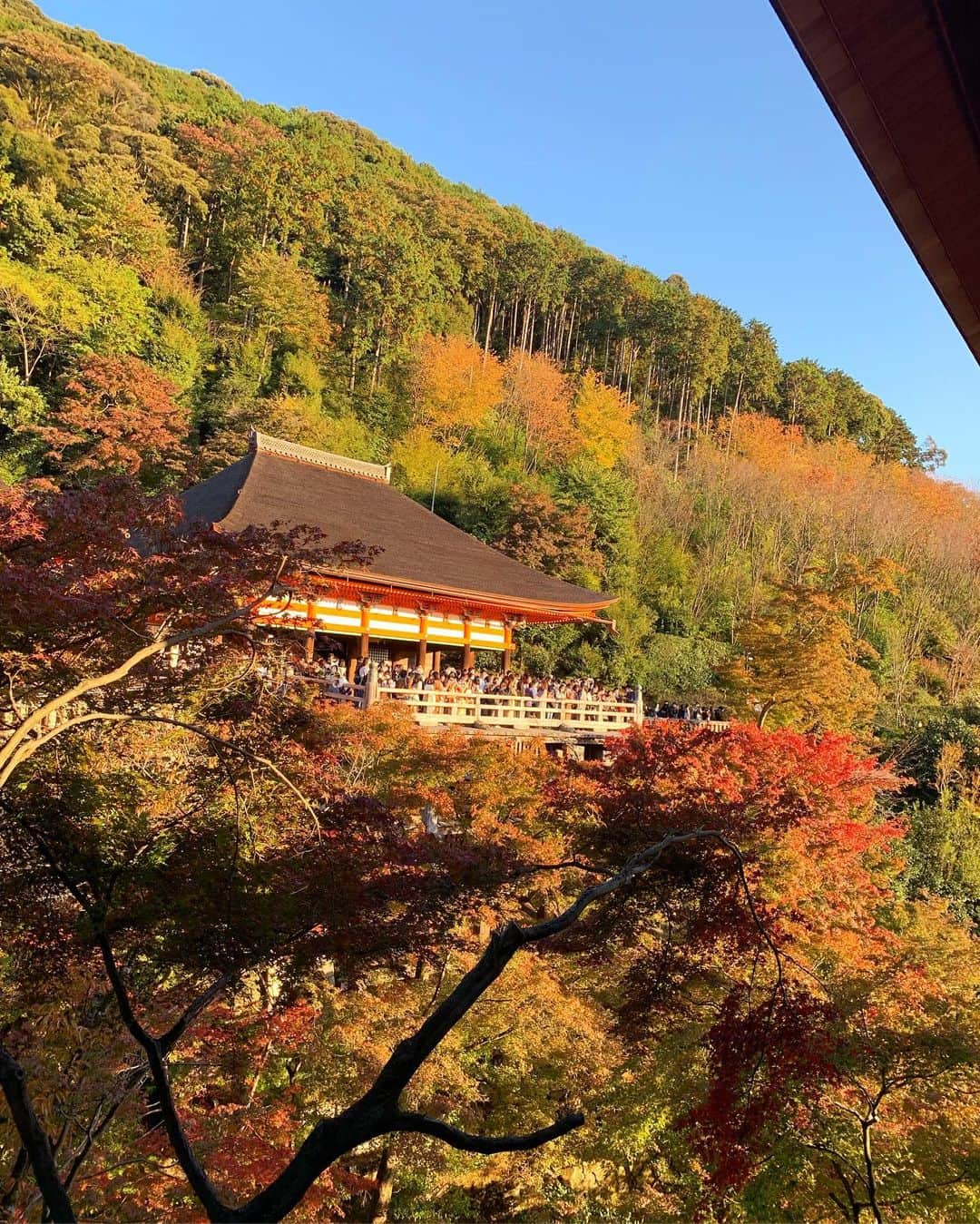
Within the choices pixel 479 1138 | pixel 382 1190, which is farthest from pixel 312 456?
pixel 479 1138

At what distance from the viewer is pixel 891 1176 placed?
5.15 meters

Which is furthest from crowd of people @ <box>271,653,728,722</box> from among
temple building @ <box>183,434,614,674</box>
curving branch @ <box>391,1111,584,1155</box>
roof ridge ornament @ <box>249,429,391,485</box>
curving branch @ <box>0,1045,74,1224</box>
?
curving branch @ <box>391,1111,584,1155</box>

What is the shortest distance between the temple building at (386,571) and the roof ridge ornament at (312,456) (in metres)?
0.02

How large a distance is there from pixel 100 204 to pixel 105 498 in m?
22.2

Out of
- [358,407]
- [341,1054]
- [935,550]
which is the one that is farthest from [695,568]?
[341,1054]

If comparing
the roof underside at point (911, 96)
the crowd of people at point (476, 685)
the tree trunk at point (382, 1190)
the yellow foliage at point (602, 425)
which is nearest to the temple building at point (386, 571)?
the crowd of people at point (476, 685)

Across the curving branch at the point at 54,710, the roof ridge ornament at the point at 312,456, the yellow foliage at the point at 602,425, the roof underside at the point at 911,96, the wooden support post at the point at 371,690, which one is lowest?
the wooden support post at the point at 371,690

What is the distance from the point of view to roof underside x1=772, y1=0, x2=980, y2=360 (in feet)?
2.82

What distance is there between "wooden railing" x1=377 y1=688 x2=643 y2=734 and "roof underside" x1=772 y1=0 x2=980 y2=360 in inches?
362

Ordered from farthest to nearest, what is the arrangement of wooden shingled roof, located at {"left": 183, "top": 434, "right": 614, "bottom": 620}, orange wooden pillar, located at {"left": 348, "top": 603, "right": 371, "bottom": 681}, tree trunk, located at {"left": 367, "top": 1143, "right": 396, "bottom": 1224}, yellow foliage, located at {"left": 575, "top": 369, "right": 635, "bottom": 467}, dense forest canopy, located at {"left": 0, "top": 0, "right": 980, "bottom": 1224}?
yellow foliage, located at {"left": 575, "top": 369, "right": 635, "bottom": 467}
wooden shingled roof, located at {"left": 183, "top": 434, "right": 614, "bottom": 620}
orange wooden pillar, located at {"left": 348, "top": 603, "right": 371, "bottom": 681}
tree trunk, located at {"left": 367, "top": 1143, "right": 396, "bottom": 1224}
dense forest canopy, located at {"left": 0, "top": 0, "right": 980, "bottom": 1224}

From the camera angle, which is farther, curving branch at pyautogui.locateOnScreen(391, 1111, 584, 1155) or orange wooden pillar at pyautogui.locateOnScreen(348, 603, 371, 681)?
orange wooden pillar at pyautogui.locateOnScreen(348, 603, 371, 681)

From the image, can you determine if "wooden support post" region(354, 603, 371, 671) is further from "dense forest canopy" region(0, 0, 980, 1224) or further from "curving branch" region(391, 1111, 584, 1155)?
"curving branch" region(391, 1111, 584, 1155)

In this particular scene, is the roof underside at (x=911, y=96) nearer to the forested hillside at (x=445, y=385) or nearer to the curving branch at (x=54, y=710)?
the curving branch at (x=54, y=710)

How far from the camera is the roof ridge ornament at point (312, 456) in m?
15.7
